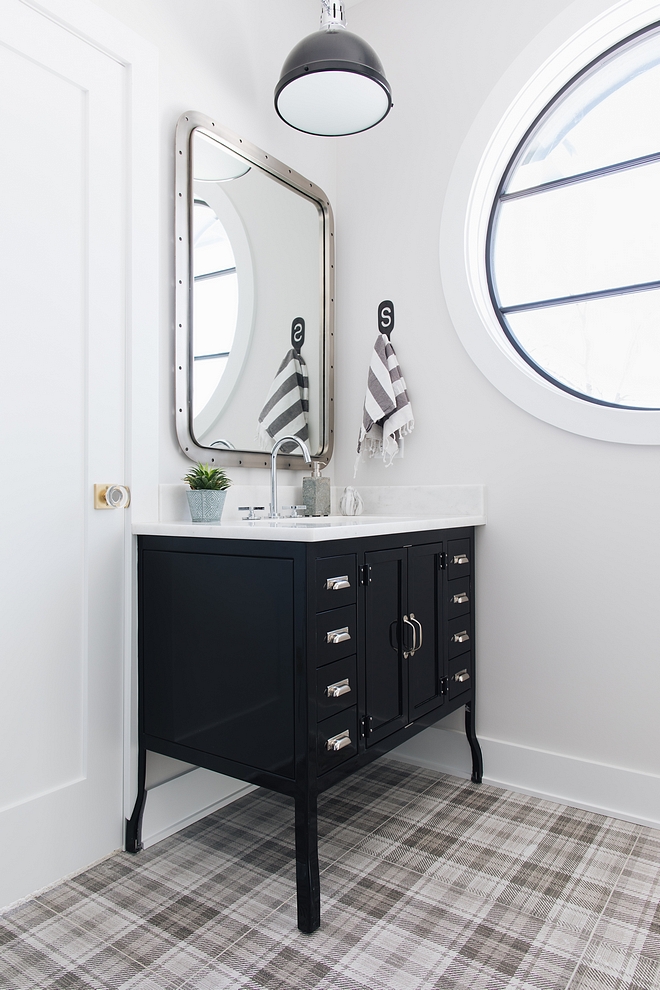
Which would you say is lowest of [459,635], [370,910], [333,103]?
[370,910]

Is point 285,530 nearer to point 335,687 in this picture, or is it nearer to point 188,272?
point 335,687

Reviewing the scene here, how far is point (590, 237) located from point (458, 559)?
3.99ft

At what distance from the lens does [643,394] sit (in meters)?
2.19

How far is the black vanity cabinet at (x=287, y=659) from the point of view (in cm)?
145

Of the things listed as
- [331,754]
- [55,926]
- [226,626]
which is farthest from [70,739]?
[331,754]

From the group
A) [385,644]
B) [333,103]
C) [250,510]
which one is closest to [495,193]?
[333,103]

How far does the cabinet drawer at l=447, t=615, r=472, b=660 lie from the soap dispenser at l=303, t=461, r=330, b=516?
595 millimetres

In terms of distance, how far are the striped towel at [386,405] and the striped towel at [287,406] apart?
0.76 feet

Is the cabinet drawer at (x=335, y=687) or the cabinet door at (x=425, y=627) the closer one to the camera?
the cabinet drawer at (x=335, y=687)

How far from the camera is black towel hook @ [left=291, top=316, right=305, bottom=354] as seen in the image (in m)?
2.39

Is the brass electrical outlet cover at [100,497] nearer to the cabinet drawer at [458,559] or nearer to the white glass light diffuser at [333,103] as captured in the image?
the cabinet drawer at [458,559]

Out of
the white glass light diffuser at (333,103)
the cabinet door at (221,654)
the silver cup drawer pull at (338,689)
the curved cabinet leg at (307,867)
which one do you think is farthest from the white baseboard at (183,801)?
the white glass light diffuser at (333,103)

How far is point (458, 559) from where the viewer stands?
6.97 ft

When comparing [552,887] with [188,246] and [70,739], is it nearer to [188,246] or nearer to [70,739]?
[70,739]
